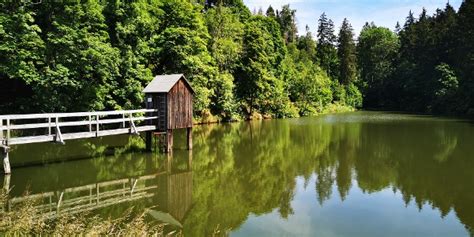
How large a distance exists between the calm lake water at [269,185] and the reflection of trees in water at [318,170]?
0.16 feet

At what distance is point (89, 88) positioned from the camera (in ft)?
90.8

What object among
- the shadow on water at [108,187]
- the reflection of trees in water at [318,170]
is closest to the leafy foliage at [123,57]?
the reflection of trees in water at [318,170]

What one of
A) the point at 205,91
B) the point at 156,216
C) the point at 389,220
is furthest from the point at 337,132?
the point at 156,216

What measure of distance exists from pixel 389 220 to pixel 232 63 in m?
38.9

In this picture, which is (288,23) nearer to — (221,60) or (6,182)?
(221,60)

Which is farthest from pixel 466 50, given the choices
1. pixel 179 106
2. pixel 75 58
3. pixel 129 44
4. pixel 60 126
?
pixel 60 126

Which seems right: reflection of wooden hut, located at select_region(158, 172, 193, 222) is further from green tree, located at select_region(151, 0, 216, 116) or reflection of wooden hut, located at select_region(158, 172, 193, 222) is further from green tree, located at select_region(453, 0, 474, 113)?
green tree, located at select_region(453, 0, 474, 113)

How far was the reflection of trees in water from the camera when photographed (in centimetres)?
1295

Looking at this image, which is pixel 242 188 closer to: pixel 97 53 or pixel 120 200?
pixel 120 200

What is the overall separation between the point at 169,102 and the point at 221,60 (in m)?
25.8

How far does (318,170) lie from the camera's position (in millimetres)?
19125

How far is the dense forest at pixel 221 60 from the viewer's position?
1037 inches

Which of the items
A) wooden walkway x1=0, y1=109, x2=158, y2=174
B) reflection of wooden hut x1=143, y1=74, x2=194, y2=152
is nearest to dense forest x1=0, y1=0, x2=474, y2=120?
wooden walkway x1=0, y1=109, x2=158, y2=174

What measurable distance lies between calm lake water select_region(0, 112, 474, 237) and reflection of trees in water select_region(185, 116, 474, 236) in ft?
0.16
